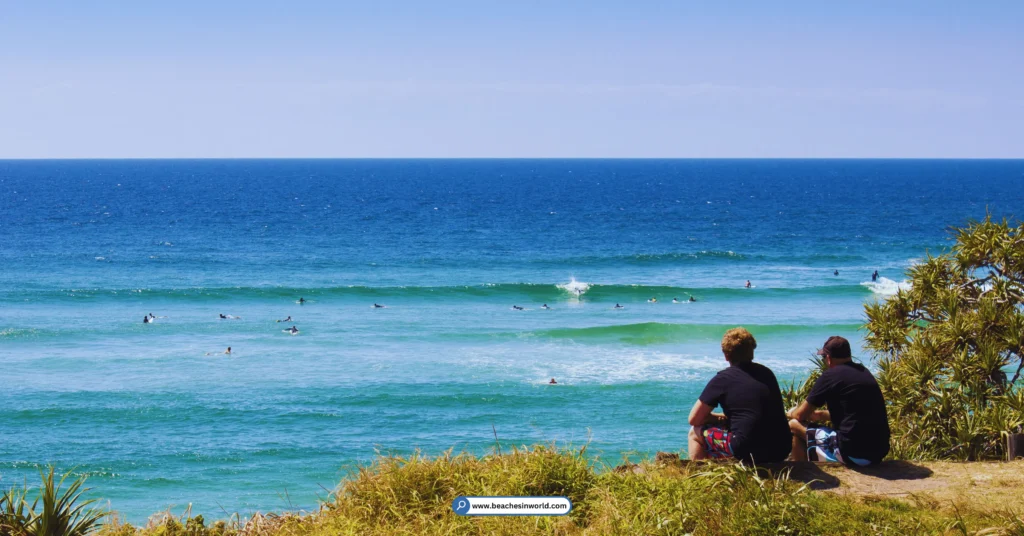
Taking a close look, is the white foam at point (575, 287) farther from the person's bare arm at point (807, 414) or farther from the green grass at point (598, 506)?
the green grass at point (598, 506)

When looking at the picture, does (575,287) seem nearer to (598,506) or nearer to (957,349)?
(957,349)

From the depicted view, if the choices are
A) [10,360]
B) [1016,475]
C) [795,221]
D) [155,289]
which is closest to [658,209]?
[795,221]

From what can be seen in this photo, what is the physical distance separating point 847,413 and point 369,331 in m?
31.8

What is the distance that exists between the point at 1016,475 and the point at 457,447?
1551 centimetres

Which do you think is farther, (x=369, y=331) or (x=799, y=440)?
(x=369, y=331)

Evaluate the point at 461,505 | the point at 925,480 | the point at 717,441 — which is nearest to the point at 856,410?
the point at 925,480

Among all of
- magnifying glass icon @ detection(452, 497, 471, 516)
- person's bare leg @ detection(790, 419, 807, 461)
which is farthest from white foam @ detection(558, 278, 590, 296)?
magnifying glass icon @ detection(452, 497, 471, 516)

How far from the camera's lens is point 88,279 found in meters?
51.2

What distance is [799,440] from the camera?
743cm

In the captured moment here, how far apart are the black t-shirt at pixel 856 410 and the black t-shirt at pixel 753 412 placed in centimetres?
61

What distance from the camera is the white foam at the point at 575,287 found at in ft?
158

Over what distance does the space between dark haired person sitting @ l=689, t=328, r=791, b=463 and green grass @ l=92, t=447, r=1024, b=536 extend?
28 centimetres

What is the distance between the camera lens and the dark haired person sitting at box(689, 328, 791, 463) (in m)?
6.73

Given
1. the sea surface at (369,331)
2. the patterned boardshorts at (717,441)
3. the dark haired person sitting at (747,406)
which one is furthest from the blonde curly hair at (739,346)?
the sea surface at (369,331)
